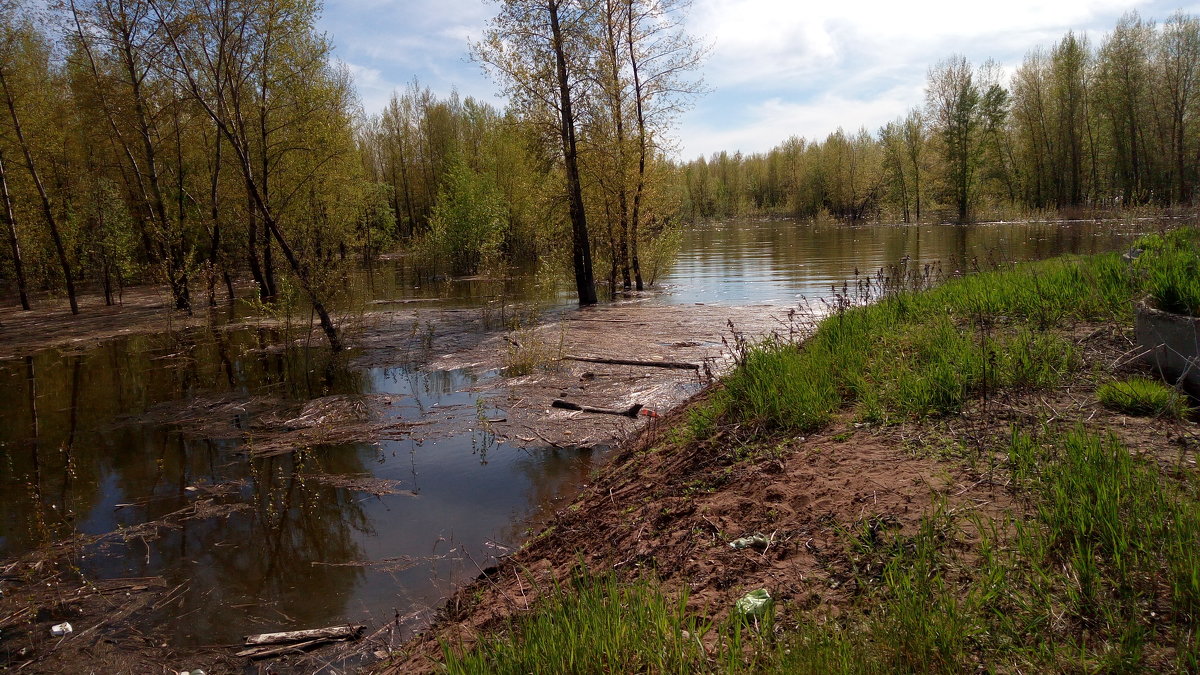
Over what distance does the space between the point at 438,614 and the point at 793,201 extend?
10246cm

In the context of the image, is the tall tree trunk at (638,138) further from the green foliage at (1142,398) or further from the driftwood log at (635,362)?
the green foliage at (1142,398)

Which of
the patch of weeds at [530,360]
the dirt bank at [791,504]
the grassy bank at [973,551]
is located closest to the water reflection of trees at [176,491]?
the dirt bank at [791,504]

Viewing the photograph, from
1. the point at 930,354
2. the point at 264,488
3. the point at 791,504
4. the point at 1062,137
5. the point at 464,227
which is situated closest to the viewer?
the point at 791,504

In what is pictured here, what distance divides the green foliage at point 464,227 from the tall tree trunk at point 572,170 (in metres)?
13.2

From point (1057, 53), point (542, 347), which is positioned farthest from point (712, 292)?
point (1057, 53)

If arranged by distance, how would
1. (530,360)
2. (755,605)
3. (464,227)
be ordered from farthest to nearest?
(464,227) < (530,360) < (755,605)

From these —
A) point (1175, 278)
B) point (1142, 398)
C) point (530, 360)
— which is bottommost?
point (530, 360)

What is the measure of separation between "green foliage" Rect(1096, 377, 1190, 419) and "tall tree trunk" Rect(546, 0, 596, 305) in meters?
14.1

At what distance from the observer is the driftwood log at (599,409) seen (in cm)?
795

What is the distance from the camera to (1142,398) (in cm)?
410

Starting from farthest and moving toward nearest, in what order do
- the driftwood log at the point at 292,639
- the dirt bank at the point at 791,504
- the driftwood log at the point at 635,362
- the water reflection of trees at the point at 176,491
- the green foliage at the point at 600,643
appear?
the driftwood log at the point at 635,362 → the water reflection of trees at the point at 176,491 → the driftwood log at the point at 292,639 → the dirt bank at the point at 791,504 → the green foliage at the point at 600,643

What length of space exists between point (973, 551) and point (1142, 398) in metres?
2.19

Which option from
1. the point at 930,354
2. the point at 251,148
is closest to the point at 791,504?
the point at 930,354

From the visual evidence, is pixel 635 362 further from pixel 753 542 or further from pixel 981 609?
pixel 981 609
